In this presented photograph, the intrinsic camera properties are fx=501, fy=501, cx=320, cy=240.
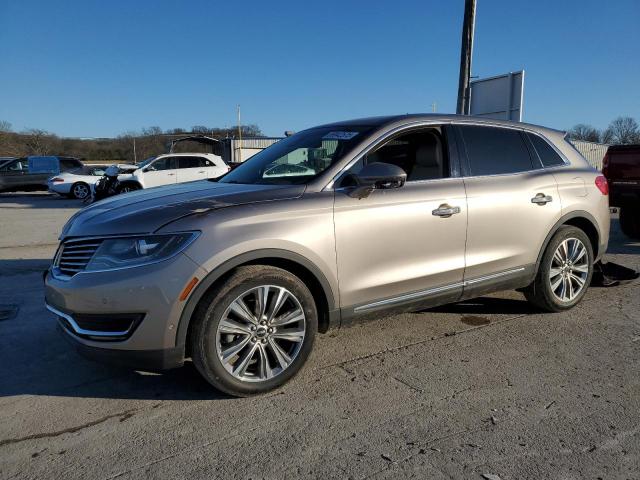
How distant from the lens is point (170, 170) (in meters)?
17.3

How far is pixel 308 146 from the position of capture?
4.04 meters

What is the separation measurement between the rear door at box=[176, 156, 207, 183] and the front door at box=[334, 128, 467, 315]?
1439 cm

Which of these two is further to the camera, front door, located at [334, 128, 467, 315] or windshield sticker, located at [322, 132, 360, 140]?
windshield sticker, located at [322, 132, 360, 140]

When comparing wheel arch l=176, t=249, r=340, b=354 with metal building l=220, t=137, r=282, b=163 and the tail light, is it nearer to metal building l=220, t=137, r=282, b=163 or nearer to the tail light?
the tail light

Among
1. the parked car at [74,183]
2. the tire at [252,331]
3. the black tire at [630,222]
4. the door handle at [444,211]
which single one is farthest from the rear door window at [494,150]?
the parked car at [74,183]

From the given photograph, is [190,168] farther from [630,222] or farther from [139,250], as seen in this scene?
[139,250]

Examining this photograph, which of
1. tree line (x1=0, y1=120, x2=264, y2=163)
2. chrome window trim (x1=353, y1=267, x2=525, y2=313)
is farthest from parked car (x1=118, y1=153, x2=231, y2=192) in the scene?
tree line (x1=0, y1=120, x2=264, y2=163)

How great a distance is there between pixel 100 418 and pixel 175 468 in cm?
76

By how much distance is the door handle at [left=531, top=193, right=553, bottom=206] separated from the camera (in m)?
4.32

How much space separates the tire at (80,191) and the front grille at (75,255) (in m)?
19.5

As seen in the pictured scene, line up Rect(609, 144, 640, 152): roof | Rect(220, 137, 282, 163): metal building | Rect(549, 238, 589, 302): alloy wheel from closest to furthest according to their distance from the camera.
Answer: Rect(549, 238, 589, 302): alloy wheel, Rect(609, 144, 640, 152): roof, Rect(220, 137, 282, 163): metal building

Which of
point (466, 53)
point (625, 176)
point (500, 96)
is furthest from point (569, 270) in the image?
point (466, 53)

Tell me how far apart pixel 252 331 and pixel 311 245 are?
649 mm

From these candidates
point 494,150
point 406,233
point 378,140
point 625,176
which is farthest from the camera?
point 625,176
